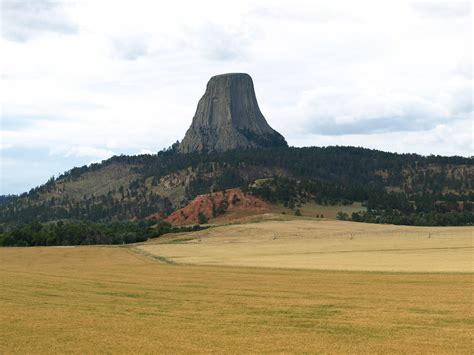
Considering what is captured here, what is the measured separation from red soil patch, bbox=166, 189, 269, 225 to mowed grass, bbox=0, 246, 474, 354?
418 ft

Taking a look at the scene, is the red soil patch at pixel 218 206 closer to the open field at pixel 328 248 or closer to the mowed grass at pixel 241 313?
the open field at pixel 328 248

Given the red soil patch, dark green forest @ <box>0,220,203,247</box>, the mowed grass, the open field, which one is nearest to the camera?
the mowed grass

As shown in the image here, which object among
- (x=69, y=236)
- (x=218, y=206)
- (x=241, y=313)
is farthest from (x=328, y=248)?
(x=218, y=206)

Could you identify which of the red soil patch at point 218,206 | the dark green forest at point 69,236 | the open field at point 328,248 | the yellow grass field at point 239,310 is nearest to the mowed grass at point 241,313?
the yellow grass field at point 239,310

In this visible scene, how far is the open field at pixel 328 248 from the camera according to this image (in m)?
55.0

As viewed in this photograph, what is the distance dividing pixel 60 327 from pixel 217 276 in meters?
23.7

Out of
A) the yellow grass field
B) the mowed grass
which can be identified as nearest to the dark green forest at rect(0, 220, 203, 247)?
the yellow grass field

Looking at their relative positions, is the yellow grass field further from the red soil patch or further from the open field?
the red soil patch

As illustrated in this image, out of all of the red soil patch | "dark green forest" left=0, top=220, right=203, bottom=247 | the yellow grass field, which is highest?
the red soil patch

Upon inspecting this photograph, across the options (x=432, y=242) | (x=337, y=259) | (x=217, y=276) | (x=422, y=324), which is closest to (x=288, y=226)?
(x=432, y=242)

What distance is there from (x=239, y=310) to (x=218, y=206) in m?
150

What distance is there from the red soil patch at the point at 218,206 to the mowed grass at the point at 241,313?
127m

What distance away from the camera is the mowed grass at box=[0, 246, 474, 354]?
844 inches

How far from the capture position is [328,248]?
7994cm
